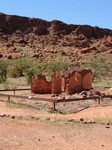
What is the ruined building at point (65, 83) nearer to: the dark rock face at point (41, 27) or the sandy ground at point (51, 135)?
the sandy ground at point (51, 135)

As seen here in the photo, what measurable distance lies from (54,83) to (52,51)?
224ft

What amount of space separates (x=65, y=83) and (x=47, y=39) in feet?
280

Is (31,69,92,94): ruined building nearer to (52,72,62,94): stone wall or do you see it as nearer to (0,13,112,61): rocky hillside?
(52,72,62,94): stone wall

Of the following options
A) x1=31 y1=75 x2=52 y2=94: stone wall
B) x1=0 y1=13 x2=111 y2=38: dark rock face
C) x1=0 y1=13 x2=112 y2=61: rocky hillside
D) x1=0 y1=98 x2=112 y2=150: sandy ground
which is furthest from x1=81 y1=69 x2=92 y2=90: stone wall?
x1=0 y1=13 x2=111 y2=38: dark rock face

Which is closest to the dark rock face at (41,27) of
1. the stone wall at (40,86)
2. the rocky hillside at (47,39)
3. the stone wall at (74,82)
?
the rocky hillside at (47,39)

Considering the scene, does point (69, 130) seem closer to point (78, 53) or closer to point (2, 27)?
point (78, 53)

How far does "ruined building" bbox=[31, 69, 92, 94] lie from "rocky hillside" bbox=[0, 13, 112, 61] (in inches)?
2140

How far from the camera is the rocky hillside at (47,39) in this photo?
9461 centimetres

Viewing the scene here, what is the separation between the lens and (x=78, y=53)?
100 m

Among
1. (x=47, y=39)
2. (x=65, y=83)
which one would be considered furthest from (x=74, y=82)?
(x=47, y=39)

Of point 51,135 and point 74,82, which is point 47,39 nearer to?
point 74,82

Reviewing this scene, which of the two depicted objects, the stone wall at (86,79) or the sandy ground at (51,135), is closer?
the sandy ground at (51,135)

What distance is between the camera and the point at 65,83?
98.7 feet

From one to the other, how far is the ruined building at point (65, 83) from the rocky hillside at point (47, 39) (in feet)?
178
